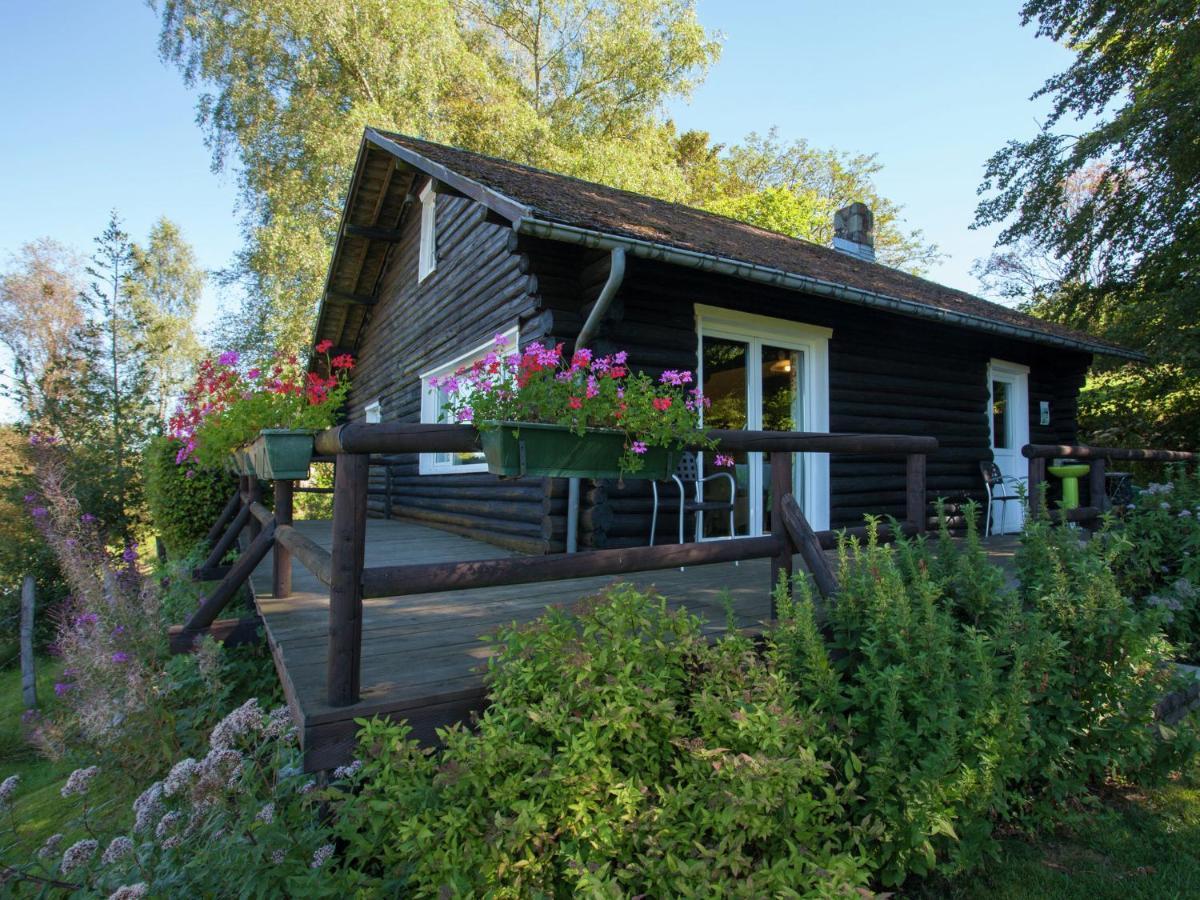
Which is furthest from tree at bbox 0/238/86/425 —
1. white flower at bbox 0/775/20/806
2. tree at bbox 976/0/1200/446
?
tree at bbox 976/0/1200/446

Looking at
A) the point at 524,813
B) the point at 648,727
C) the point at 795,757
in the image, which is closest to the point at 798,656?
the point at 795,757

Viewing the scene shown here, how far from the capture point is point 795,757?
1.77 m

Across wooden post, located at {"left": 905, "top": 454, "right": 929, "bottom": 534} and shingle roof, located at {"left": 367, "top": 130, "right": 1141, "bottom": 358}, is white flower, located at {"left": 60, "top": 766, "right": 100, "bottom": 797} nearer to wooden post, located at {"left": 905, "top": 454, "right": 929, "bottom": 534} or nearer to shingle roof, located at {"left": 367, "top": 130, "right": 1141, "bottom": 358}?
wooden post, located at {"left": 905, "top": 454, "right": 929, "bottom": 534}

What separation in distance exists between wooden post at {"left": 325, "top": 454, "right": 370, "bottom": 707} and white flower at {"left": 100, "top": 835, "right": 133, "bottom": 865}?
53 centimetres

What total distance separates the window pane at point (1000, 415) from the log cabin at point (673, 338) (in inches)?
1.0

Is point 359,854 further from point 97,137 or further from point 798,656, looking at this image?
point 97,137

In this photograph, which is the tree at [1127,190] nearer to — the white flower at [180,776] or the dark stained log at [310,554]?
the dark stained log at [310,554]

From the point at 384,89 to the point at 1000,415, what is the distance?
12.9 metres

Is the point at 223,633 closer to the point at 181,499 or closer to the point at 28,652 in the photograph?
the point at 28,652

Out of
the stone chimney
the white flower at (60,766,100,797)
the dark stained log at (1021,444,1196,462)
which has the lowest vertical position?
the white flower at (60,766,100,797)

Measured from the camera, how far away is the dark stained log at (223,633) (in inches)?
141

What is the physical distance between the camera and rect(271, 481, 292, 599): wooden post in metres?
3.27

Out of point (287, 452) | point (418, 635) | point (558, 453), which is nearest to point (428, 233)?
point (287, 452)

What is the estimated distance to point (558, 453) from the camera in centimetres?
238
